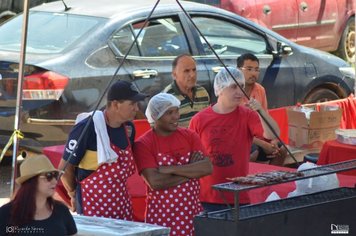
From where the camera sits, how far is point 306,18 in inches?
594

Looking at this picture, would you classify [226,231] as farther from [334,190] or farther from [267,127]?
[267,127]

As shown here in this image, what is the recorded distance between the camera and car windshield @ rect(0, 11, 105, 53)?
898 cm

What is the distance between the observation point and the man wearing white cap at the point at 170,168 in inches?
228

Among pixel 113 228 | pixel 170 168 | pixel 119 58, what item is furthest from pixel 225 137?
pixel 119 58

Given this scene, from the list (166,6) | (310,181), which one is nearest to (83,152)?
(310,181)

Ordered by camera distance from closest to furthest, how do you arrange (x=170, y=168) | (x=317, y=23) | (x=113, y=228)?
1. (x=113, y=228)
2. (x=170, y=168)
3. (x=317, y=23)

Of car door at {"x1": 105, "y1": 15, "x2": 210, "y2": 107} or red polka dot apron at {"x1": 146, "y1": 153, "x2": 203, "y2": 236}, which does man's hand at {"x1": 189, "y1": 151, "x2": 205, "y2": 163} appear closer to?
red polka dot apron at {"x1": 146, "y1": 153, "x2": 203, "y2": 236}

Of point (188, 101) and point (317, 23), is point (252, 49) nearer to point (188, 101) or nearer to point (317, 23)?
point (188, 101)

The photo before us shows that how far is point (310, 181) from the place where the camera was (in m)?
6.14

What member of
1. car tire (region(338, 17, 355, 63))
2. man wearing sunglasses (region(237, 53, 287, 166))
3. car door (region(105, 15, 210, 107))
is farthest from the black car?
car tire (region(338, 17, 355, 63))

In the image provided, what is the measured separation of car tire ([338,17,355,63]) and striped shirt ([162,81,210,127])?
26.2 feet

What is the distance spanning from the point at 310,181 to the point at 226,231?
1.26m

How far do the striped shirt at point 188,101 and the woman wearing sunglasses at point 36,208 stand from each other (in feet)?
8.98

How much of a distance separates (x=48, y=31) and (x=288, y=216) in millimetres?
4669
